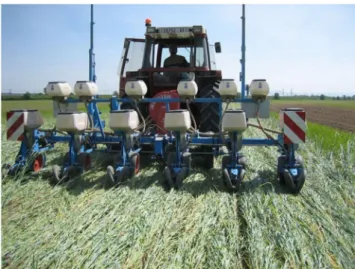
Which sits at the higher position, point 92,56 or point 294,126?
point 92,56

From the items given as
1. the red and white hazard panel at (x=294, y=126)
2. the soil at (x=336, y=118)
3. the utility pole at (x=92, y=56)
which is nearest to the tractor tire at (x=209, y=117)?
the red and white hazard panel at (x=294, y=126)

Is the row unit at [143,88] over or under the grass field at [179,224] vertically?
over

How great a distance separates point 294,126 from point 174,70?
2.19 metres

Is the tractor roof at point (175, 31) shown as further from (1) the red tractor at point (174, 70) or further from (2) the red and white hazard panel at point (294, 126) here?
(2) the red and white hazard panel at point (294, 126)

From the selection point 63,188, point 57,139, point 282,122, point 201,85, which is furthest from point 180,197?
point 201,85

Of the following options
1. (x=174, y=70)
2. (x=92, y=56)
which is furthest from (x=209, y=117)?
(x=92, y=56)

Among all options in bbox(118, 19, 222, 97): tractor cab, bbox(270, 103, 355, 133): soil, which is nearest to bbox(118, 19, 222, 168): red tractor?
bbox(118, 19, 222, 97): tractor cab

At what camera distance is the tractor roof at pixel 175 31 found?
208 inches

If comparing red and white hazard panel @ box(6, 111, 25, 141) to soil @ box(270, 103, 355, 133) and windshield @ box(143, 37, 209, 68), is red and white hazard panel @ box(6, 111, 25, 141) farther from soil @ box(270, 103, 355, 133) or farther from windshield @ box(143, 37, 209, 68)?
soil @ box(270, 103, 355, 133)

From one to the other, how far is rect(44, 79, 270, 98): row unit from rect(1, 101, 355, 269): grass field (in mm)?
1041

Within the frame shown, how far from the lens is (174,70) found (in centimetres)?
526

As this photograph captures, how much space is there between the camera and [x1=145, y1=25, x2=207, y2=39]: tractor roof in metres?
5.27

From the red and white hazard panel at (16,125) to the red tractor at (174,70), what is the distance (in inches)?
61.1

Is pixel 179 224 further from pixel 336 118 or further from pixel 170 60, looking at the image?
pixel 336 118
